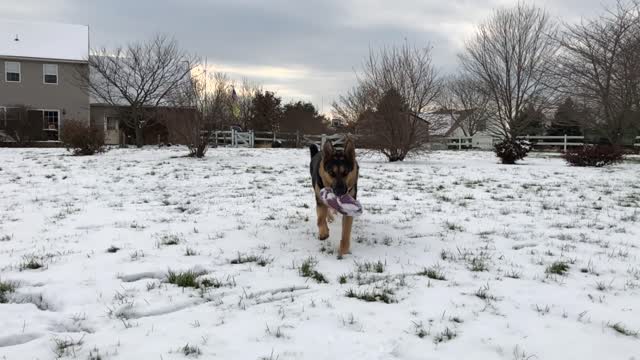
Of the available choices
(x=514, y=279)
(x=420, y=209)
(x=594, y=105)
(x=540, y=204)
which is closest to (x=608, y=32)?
(x=594, y=105)

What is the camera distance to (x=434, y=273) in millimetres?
4383

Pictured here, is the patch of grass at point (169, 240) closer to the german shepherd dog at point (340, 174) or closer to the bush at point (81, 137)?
the german shepherd dog at point (340, 174)

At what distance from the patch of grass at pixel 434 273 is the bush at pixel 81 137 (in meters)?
18.1

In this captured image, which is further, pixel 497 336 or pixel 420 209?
pixel 420 209

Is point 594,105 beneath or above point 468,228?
above

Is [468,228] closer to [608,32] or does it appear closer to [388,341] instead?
[388,341]

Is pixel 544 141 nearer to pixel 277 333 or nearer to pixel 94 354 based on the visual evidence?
pixel 277 333

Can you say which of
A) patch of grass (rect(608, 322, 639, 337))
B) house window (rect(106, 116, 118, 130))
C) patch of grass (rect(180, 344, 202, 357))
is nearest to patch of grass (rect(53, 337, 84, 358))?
patch of grass (rect(180, 344, 202, 357))

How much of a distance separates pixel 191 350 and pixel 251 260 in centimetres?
194

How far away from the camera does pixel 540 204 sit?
27.2ft

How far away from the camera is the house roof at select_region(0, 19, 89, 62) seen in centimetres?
3388

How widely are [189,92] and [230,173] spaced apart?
24.1 ft

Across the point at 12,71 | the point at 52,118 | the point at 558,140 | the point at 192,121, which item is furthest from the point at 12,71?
the point at 558,140

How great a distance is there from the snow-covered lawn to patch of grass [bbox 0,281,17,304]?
0.08 feet
